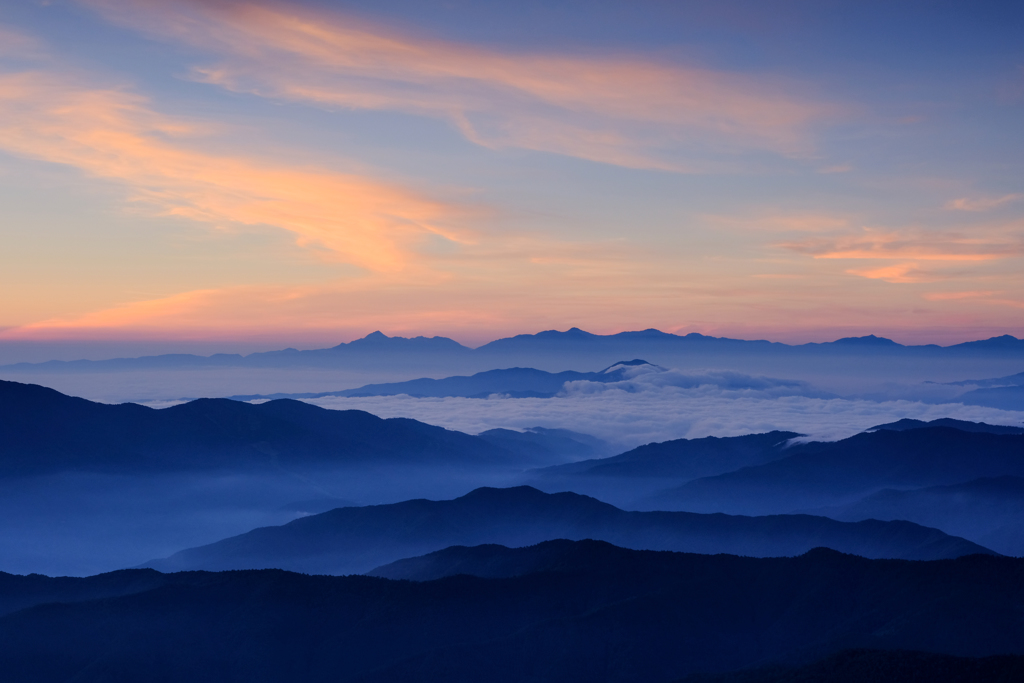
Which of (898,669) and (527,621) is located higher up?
(898,669)

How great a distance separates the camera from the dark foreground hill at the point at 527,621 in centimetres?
13862

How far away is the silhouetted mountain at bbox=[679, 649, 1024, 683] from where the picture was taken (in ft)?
334

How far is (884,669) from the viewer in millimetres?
105625

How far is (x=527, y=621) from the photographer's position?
154125mm

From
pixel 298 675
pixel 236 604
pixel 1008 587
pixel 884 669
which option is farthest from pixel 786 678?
pixel 236 604

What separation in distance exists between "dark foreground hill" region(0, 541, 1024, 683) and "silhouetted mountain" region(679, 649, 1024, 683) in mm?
13250

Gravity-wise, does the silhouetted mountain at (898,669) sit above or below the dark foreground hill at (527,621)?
above

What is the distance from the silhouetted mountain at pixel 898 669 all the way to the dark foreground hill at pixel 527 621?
43.5 feet

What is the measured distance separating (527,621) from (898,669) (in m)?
64.2

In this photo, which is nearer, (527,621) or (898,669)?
(898,669)

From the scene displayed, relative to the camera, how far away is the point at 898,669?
10588 centimetres

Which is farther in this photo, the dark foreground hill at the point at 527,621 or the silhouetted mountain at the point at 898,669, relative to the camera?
the dark foreground hill at the point at 527,621

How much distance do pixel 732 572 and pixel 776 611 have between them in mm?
14278

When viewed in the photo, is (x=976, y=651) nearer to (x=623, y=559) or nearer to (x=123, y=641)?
(x=623, y=559)
